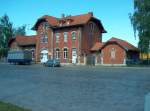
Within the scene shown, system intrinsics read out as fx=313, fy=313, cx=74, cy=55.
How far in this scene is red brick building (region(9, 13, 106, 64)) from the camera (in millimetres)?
61094

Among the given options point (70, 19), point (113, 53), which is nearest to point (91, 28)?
point (70, 19)

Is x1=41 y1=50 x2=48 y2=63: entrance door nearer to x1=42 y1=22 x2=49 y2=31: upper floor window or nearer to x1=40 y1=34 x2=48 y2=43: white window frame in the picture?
x1=40 y1=34 x2=48 y2=43: white window frame

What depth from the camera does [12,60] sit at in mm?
63562

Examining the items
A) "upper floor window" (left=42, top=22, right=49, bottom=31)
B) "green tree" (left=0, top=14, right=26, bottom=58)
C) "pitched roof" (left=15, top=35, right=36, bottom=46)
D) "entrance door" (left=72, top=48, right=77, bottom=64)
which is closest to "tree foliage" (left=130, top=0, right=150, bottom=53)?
"entrance door" (left=72, top=48, right=77, bottom=64)

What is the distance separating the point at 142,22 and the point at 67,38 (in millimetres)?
16478

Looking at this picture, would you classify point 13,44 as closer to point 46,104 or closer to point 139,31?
point 139,31

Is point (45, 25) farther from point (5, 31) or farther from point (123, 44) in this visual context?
point (5, 31)

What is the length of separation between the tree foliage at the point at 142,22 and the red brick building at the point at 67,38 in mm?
9998

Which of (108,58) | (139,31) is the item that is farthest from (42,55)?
(139,31)

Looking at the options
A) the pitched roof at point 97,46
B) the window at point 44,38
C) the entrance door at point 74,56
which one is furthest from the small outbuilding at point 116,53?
the window at point 44,38

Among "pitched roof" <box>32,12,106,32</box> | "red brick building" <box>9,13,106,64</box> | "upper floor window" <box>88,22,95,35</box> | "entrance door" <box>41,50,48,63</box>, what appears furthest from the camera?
"entrance door" <box>41,50,48,63</box>

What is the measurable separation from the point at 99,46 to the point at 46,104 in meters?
50.0

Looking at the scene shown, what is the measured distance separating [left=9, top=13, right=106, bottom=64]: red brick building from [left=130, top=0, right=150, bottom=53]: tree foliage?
10.00m

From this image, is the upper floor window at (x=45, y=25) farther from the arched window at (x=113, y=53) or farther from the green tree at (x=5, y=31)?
the green tree at (x=5, y=31)
